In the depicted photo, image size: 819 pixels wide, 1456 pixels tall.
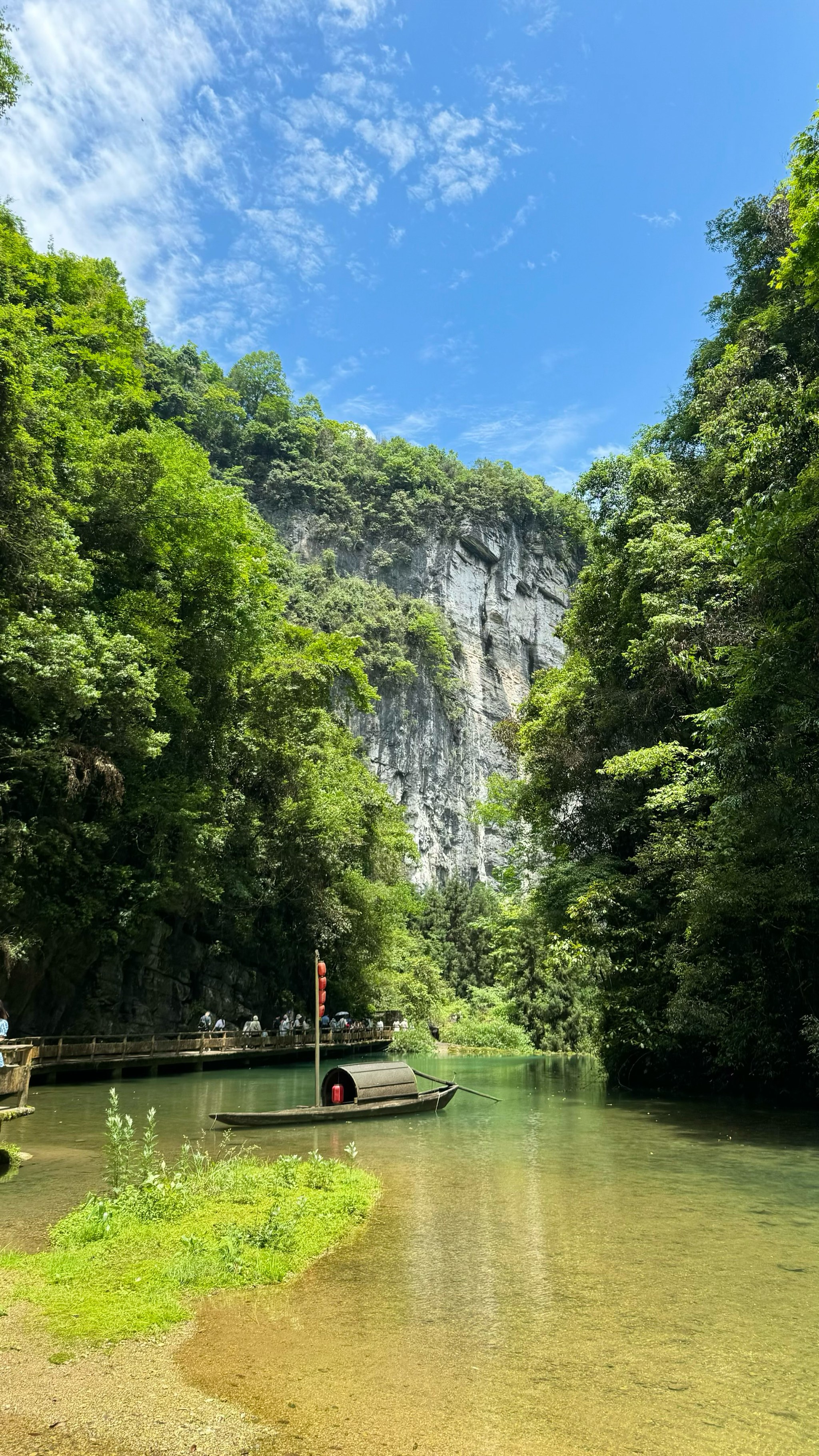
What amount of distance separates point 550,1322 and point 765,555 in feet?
39.0

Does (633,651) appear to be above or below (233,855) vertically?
above

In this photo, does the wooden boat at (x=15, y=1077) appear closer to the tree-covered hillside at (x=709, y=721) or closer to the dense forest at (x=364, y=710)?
the dense forest at (x=364, y=710)

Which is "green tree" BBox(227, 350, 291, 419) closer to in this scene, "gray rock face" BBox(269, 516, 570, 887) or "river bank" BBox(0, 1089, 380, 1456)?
"gray rock face" BBox(269, 516, 570, 887)

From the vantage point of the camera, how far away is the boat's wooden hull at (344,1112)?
13.1 metres

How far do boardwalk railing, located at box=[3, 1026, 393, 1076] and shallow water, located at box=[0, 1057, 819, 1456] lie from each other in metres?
7.26

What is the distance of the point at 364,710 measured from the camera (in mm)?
38312

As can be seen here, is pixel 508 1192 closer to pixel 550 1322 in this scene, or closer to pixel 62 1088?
pixel 550 1322

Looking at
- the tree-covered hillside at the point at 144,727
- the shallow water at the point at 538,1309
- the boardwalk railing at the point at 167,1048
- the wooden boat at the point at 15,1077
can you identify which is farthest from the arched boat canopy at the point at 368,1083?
the tree-covered hillside at the point at 144,727

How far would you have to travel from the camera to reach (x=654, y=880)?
19.9 meters

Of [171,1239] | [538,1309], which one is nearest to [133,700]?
[171,1239]

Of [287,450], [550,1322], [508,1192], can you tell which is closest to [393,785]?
[287,450]

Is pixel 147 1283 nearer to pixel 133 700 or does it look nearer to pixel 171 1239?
pixel 171 1239

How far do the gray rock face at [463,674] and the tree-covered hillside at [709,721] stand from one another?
36433mm

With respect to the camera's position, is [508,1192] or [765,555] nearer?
[508,1192]
